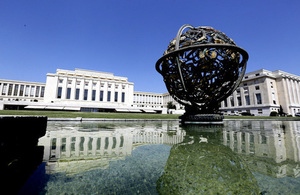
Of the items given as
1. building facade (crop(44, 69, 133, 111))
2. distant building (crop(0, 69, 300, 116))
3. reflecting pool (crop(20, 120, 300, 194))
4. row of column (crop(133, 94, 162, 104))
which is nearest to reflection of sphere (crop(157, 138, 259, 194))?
reflecting pool (crop(20, 120, 300, 194))

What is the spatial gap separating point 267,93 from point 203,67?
47.9 m

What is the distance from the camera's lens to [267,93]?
4175 centimetres

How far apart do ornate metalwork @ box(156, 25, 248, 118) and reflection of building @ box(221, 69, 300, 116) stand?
44.9 metres

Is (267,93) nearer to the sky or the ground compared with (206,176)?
nearer to the sky

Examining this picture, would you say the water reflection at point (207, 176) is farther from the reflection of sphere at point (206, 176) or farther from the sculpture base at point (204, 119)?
the sculpture base at point (204, 119)

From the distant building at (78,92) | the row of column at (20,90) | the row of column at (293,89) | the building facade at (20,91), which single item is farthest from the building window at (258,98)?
the row of column at (20,90)

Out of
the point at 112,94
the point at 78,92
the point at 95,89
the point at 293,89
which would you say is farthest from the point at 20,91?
the point at 293,89

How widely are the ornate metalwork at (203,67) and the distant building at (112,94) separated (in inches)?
1477

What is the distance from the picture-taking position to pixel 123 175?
63.6 inches

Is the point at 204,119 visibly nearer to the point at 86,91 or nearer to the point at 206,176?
the point at 206,176

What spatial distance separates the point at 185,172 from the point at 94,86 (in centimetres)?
5581

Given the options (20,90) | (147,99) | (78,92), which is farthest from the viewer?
(147,99)

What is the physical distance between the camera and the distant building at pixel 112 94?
42.2m

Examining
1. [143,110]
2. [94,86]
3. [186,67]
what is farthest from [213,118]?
[94,86]
